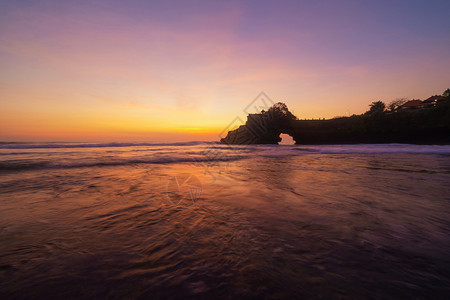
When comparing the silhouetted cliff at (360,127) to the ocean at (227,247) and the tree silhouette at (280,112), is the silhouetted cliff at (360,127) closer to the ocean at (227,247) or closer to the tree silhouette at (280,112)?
the tree silhouette at (280,112)

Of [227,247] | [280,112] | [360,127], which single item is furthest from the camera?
[280,112]

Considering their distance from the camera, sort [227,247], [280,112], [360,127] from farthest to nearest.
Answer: [280,112], [360,127], [227,247]

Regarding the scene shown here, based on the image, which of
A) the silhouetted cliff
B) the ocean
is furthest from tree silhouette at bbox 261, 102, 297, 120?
the ocean

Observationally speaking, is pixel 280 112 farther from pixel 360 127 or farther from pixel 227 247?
pixel 227 247

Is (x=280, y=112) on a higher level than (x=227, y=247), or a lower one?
higher

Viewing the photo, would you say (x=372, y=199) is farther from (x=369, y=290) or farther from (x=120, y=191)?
(x=120, y=191)

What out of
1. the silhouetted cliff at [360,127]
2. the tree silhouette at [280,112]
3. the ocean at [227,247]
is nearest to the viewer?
the ocean at [227,247]

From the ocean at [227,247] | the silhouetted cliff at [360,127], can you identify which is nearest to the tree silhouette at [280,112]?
the silhouetted cliff at [360,127]

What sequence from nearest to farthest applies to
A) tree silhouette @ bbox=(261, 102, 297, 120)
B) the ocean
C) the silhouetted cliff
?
the ocean → the silhouetted cliff → tree silhouette @ bbox=(261, 102, 297, 120)

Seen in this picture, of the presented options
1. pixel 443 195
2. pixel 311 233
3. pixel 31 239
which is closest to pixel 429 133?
pixel 443 195

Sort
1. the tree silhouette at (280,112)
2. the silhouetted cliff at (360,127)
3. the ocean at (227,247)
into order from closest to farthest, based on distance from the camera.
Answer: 1. the ocean at (227,247)
2. the silhouetted cliff at (360,127)
3. the tree silhouette at (280,112)

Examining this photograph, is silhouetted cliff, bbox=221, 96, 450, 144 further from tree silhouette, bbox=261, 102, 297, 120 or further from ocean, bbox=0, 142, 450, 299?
ocean, bbox=0, 142, 450, 299

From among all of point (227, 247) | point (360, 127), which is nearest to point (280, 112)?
point (360, 127)

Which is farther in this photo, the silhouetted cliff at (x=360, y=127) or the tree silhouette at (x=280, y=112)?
the tree silhouette at (x=280, y=112)
